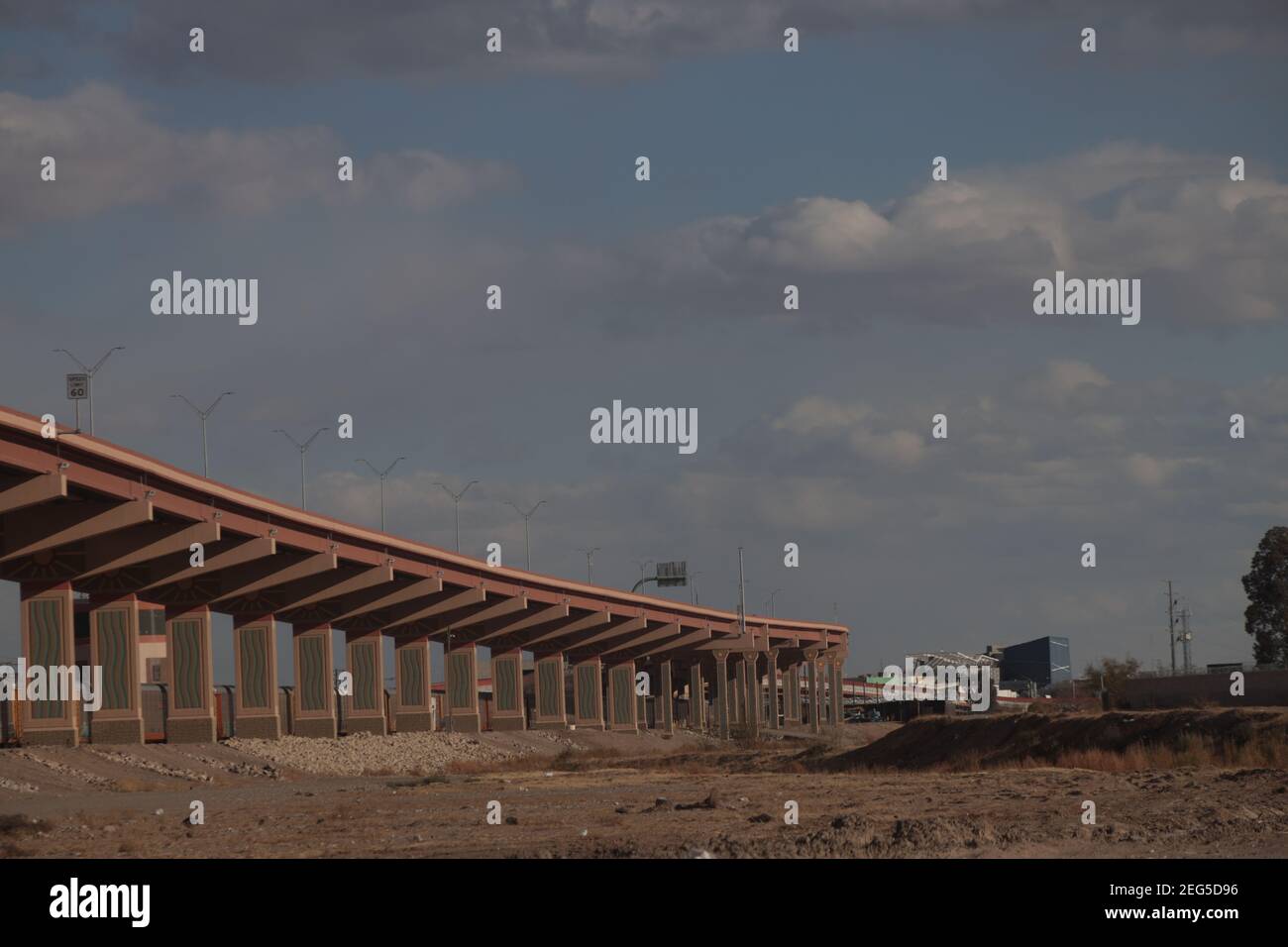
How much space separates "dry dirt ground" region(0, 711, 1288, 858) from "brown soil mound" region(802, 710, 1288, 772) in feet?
2.48

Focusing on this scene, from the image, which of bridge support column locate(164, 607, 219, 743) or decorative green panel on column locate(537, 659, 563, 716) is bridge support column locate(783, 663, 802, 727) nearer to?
decorative green panel on column locate(537, 659, 563, 716)

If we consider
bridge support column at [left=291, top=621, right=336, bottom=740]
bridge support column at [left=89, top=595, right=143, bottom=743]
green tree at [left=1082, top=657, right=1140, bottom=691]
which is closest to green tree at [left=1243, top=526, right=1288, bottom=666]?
green tree at [left=1082, top=657, right=1140, bottom=691]

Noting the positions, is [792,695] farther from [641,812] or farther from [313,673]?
[641,812]

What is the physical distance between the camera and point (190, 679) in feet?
200

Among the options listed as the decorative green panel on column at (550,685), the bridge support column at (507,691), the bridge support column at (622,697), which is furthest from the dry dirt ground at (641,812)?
the bridge support column at (622,697)

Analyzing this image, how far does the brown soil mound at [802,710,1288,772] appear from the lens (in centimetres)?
3806

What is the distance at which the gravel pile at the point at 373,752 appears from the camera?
59062 millimetres

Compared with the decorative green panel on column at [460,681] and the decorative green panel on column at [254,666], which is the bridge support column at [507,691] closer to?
the decorative green panel on column at [460,681]

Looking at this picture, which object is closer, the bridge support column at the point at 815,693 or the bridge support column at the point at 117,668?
the bridge support column at the point at 117,668

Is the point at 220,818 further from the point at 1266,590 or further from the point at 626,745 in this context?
the point at 1266,590

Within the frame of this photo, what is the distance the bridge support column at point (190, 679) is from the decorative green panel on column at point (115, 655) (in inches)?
158
